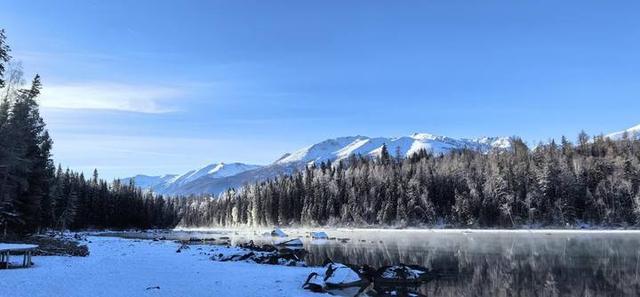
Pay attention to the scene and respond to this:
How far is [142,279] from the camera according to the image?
30.4 meters

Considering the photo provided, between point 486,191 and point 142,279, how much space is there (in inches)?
4695

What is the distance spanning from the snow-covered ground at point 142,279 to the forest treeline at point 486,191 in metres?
106

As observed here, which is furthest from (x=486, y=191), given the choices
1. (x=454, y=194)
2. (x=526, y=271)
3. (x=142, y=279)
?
(x=142, y=279)

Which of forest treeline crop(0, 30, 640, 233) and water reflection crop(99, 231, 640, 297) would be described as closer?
water reflection crop(99, 231, 640, 297)

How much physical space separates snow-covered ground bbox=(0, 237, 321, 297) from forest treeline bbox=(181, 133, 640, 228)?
349 ft

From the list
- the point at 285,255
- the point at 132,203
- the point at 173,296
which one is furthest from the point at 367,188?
the point at 173,296

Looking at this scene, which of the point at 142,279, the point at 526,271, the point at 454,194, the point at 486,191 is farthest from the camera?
the point at 454,194

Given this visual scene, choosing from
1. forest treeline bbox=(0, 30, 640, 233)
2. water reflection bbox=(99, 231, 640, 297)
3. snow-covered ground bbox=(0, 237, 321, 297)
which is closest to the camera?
snow-covered ground bbox=(0, 237, 321, 297)

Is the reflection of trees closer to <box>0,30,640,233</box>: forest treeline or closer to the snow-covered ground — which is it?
the snow-covered ground

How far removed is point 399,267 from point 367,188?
131 metres

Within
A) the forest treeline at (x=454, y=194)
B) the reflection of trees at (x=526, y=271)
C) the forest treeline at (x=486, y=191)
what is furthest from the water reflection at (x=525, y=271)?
the forest treeline at (x=486, y=191)

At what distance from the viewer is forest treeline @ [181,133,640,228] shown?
127 metres

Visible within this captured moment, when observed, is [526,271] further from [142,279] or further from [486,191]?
[486,191]

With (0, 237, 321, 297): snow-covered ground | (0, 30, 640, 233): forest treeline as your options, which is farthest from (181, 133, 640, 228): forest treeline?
(0, 237, 321, 297): snow-covered ground
